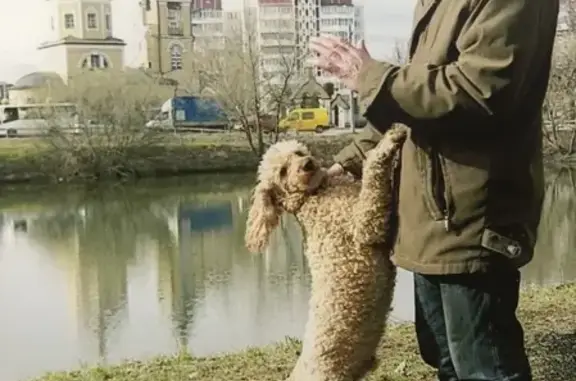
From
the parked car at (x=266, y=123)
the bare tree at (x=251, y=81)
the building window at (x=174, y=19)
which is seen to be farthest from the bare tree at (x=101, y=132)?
the building window at (x=174, y=19)

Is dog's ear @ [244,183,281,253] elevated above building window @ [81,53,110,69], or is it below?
below

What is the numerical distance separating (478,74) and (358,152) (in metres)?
0.67

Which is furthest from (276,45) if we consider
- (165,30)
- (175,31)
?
(175,31)

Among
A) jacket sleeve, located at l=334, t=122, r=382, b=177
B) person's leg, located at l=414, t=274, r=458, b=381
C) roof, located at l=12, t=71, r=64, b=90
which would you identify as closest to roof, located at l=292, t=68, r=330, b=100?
roof, located at l=12, t=71, r=64, b=90

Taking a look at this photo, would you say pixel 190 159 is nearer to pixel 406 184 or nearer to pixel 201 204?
pixel 201 204

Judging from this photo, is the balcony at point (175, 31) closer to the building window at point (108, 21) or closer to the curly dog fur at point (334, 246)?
the building window at point (108, 21)

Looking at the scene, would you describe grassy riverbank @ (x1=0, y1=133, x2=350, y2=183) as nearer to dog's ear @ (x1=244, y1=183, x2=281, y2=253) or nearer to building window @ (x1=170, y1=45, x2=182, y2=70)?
dog's ear @ (x1=244, y1=183, x2=281, y2=253)

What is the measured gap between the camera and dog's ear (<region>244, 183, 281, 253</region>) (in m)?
2.49

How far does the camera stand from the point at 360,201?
2.39 meters

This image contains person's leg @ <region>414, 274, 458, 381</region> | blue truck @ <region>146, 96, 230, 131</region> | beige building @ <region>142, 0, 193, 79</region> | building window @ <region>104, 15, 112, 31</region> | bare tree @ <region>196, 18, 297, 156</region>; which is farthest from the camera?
building window @ <region>104, 15, 112, 31</region>

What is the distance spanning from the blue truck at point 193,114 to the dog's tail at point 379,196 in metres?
29.0

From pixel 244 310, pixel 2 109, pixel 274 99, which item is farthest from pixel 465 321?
pixel 2 109

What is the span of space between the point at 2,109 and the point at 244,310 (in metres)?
36.6

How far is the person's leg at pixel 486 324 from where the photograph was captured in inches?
82.8
